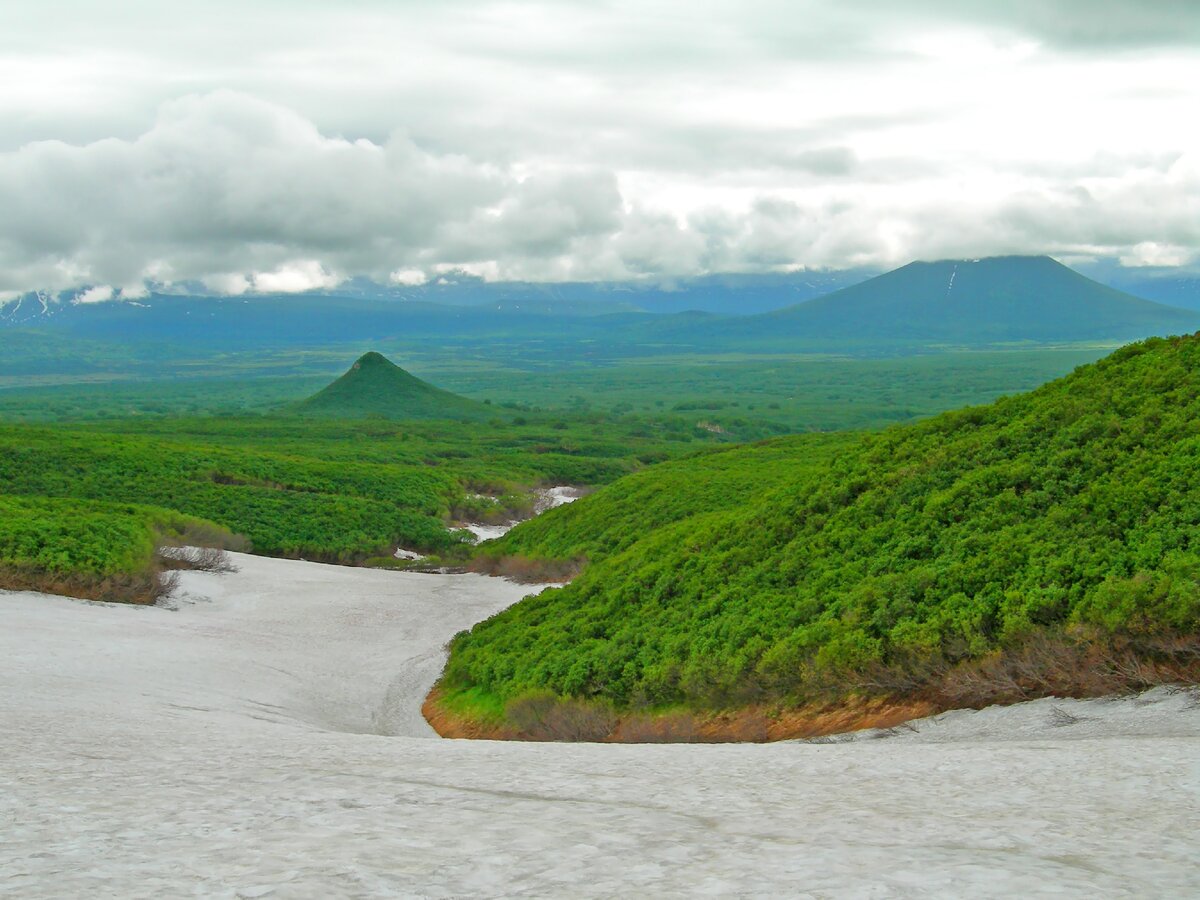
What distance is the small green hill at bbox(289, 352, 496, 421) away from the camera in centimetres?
15588

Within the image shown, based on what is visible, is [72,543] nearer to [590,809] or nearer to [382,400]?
[590,809]

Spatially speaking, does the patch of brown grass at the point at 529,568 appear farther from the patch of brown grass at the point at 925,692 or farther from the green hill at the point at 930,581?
the patch of brown grass at the point at 925,692

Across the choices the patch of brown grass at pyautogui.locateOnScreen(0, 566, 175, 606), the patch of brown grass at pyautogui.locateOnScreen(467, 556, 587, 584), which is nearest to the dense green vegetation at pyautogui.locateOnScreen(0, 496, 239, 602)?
the patch of brown grass at pyautogui.locateOnScreen(0, 566, 175, 606)

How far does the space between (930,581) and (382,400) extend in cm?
15223

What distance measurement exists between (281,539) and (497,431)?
260 feet

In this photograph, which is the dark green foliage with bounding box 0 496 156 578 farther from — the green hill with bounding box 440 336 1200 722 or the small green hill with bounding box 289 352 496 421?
the small green hill with bounding box 289 352 496 421

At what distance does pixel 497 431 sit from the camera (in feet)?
413

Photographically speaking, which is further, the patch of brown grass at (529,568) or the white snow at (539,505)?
A: the white snow at (539,505)

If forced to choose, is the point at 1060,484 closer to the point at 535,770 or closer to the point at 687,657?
the point at 687,657

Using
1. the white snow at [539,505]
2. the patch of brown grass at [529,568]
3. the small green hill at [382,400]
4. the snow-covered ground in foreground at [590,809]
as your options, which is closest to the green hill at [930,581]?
the snow-covered ground in foreground at [590,809]

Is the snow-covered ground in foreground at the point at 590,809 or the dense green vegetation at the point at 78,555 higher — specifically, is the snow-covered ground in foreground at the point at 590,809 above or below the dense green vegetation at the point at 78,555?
above

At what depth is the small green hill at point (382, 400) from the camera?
511 ft

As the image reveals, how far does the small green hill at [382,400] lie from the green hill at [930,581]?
426 feet

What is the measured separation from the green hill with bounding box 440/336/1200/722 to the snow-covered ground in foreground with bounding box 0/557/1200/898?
1086mm
